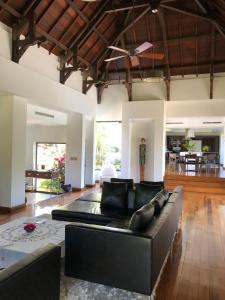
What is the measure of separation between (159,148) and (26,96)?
546 centimetres

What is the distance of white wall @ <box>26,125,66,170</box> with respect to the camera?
12.5m

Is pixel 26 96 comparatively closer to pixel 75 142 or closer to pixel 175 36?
pixel 75 142

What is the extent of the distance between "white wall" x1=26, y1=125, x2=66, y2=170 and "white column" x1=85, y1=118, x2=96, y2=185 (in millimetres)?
2632

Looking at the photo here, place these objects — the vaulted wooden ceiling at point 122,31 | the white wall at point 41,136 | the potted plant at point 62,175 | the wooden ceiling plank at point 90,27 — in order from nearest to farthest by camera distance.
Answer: the vaulted wooden ceiling at point 122,31
the wooden ceiling plank at point 90,27
the potted plant at point 62,175
the white wall at point 41,136

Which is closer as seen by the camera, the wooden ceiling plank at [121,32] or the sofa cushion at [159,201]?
the sofa cushion at [159,201]

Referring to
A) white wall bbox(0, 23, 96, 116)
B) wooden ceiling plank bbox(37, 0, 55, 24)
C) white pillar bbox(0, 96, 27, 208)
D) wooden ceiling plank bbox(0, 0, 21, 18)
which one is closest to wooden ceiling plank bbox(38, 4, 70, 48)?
wooden ceiling plank bbox(37, 0, 55, 24)

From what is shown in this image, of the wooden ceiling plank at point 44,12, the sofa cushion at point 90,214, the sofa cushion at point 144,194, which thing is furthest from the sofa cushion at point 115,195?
the wooden ceiling plank at point 44,12

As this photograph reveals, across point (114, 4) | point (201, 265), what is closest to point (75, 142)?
point (114, 4)

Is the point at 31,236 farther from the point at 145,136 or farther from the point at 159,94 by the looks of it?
the point at 159,94

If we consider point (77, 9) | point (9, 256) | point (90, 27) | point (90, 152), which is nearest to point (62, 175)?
point (90, 152)

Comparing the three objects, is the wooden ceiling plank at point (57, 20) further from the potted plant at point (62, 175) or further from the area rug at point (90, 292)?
the area rug at point (90, 292)

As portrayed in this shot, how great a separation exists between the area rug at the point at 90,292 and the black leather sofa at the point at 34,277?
564 millimetres

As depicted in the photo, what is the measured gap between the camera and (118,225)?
3.74m

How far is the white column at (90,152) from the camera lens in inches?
398
